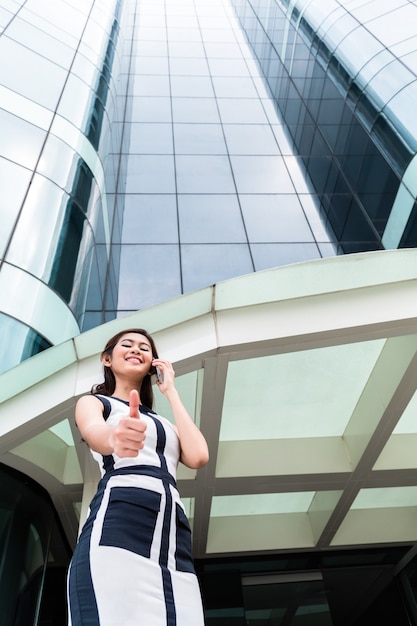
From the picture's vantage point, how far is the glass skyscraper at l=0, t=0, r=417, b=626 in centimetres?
527

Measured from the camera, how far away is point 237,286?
17.0ft

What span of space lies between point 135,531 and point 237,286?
337 centimetres

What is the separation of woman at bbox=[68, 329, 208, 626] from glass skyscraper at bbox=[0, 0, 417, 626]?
2.59 metres

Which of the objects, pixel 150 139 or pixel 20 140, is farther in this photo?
pixel 150 139

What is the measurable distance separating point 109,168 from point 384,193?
7979mm

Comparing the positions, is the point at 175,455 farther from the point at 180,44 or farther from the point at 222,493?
the point at 180,44

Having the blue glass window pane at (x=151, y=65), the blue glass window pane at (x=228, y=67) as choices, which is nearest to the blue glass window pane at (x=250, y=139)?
the blue glass window pane at (x=228, y=67)

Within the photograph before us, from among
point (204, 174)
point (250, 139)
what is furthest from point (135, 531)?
point (250, 139)

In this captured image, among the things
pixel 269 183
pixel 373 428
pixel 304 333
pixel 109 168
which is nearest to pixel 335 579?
pixel 373 428

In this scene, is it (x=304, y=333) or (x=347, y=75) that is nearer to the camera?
(x=304, y=333)

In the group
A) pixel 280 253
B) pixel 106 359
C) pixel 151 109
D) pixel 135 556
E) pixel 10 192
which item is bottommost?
pixel 135 556

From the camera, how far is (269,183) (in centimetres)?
1617

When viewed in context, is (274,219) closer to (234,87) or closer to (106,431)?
(234,87)

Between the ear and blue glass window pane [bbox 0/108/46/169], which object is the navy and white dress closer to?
the ear
